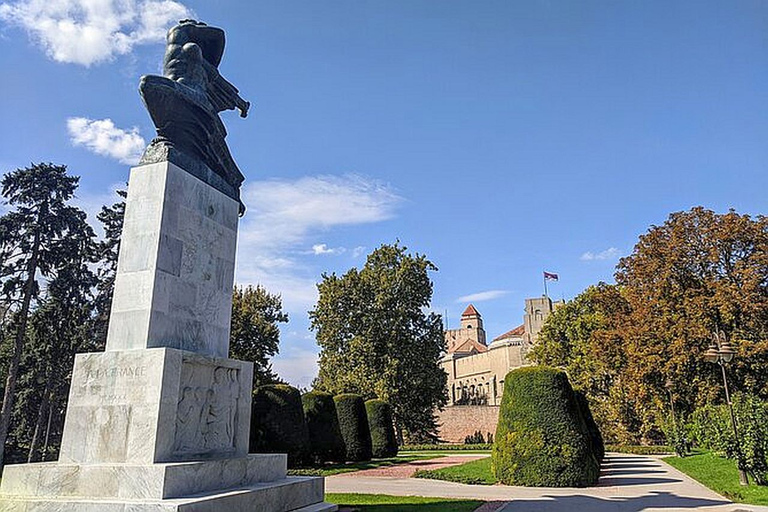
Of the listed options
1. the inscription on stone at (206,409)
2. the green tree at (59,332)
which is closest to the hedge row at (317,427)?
the green tree at (59,332)

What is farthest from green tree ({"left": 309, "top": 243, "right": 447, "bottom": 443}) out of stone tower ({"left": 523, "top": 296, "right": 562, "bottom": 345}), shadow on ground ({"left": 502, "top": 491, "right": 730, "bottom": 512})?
stone tower ({"left": 523, "top": 296, "right": 562, "bottom": 345})

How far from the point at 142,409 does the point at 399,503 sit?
559 centimetres

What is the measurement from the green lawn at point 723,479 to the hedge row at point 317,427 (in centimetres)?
1195

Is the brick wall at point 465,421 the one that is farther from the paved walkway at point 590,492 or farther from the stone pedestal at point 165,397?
the stone pedestal at point 165,397

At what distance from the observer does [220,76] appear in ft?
28.6

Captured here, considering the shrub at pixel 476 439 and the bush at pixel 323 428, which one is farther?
the shrub at pixel 476 439

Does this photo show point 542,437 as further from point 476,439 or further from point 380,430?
point 476,439

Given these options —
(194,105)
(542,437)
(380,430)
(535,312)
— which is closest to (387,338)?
(380,430)

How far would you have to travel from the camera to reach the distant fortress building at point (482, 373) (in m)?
46.9

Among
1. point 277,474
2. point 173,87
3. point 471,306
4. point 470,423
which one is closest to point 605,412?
point 470,423

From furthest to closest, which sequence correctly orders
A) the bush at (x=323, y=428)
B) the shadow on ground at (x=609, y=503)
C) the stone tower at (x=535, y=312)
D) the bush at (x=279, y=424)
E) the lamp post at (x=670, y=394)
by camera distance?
the stone tower at (x=535, y=312) < the lamp post at (x=670, y=394) < the bush at (x=323, y=428) < the bush at (x=279, y=424) < the shadow on ground at (x=609, y=503)

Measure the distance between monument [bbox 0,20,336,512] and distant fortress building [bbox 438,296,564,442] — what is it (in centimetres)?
3551

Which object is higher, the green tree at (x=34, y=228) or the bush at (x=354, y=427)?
the green tree at (x=34, y=228)

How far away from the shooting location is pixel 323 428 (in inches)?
851
